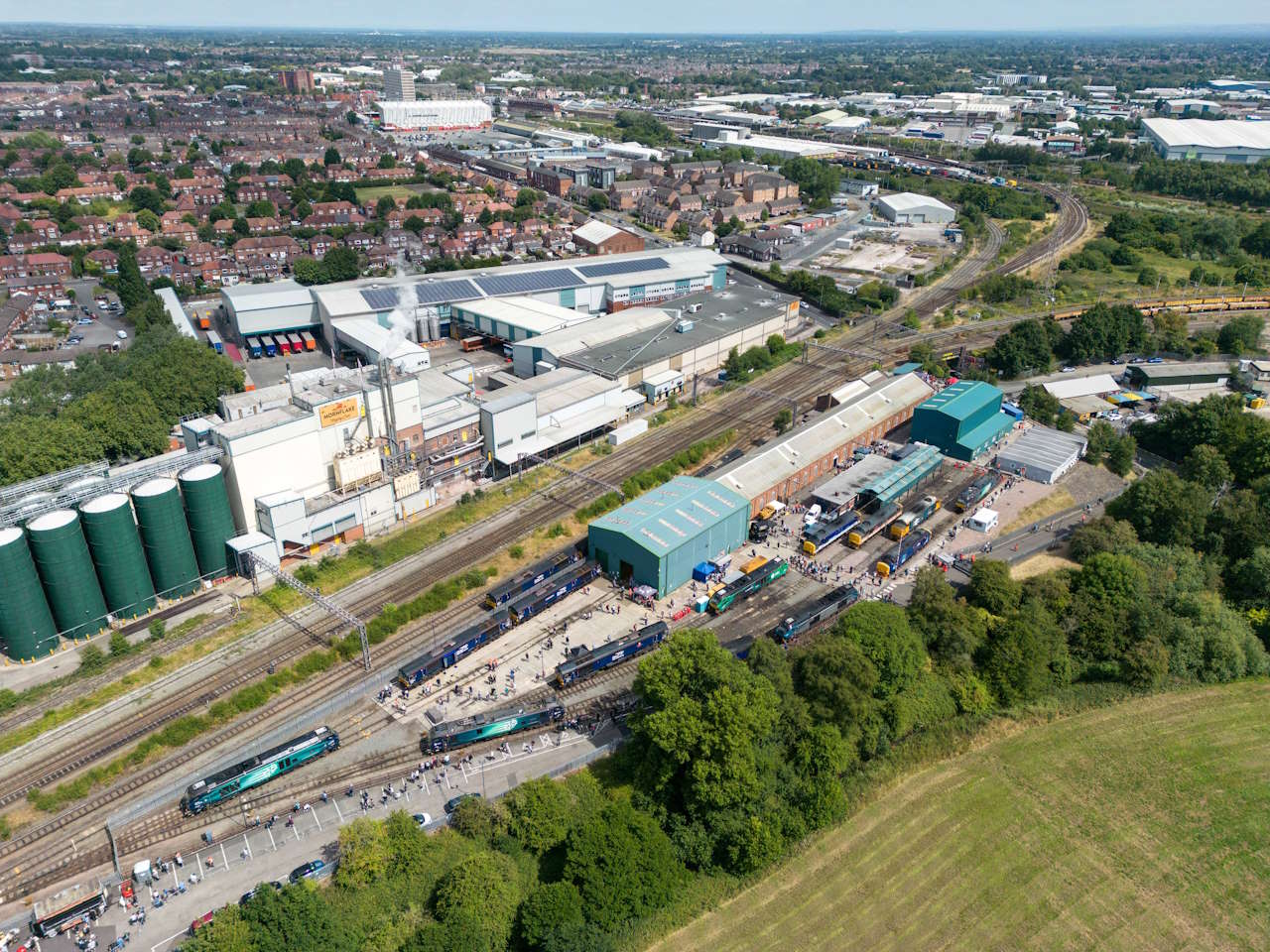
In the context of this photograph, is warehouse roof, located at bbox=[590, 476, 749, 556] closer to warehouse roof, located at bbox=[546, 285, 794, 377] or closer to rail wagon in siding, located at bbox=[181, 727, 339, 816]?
rail wagon in siding, located at bbox=[181, 727, 339, 816]

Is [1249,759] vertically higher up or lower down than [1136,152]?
lower down

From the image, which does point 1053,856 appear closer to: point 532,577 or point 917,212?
point 532,577

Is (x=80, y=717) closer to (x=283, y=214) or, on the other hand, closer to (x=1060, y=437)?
(x=1060, y=437)

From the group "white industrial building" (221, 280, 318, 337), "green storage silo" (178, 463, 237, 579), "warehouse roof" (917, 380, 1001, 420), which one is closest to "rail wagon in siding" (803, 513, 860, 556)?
"warehouse roof" (917, 380, 1001, 420)

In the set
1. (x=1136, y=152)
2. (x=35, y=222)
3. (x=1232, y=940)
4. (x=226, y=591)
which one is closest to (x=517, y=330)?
(x=226, y=591)

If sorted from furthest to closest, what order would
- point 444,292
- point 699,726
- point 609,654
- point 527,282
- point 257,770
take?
point 527,282 < point 444,292 < point 609,654 < point 257,770 < point 699,726

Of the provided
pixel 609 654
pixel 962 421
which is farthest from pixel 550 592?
pixel 962 421
